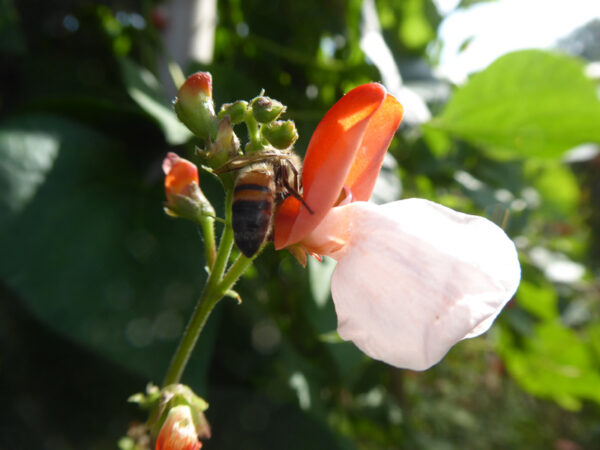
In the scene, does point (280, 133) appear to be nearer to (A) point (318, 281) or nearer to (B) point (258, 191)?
(B) point (258, 191)

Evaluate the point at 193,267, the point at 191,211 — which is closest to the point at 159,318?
the point at 193,267

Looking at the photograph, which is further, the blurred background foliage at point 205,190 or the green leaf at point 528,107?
the green leaf at point 528,107

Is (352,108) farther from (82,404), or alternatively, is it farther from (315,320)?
(82,404)

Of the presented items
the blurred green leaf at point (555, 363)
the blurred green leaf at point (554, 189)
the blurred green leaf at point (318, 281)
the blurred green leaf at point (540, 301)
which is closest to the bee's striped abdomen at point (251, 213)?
the blurred green leaf at point (318, 281)

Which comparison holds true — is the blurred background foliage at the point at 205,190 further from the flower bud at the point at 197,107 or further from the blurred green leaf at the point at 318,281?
the flower bud at the point at 197,107

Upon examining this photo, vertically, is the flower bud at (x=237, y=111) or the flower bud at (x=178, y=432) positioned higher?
the flower bud at (x=237, y=111)

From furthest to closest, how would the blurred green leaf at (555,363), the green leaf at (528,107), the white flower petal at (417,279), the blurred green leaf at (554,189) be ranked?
1. the blurred green leaf at (554,189)
2. the blurred green leaf at (555,363)
3. the green leaf at (528,107)
4. the white flower petal at (417,279)

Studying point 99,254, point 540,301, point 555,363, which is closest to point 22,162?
point 99,254
